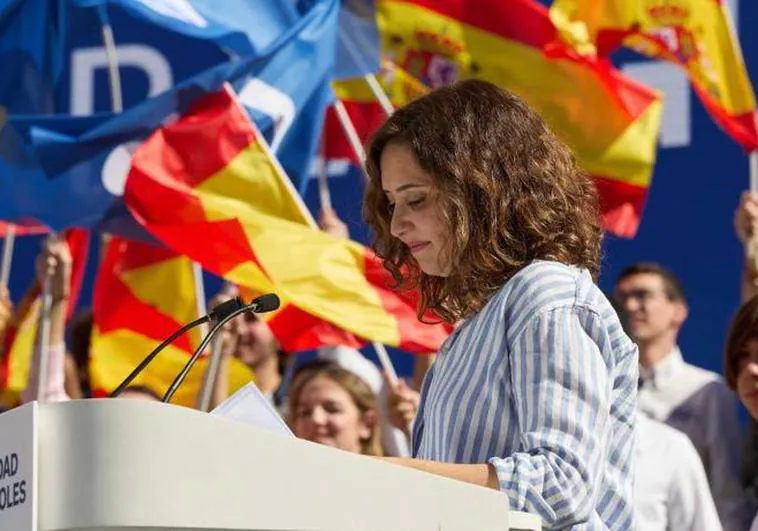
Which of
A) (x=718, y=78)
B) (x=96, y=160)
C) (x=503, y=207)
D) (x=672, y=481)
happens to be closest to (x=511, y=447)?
(x=503, y=207)

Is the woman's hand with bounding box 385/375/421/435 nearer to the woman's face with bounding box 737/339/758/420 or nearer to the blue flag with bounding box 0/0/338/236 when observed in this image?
the blue flag with bounding box 0/0/338/236

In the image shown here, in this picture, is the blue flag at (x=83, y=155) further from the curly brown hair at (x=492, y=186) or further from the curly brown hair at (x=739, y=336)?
the curly brown hair at (x=492, y=186)

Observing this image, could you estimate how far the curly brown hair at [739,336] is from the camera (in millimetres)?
4457

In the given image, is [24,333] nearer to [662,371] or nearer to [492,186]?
[662,371]

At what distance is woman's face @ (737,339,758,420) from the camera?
4446 millimetres

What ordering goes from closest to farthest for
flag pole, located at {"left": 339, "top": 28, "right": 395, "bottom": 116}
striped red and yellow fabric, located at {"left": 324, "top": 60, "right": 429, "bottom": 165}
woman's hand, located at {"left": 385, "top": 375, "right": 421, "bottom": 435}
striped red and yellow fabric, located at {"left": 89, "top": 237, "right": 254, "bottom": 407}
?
1. woman's hand, located at {"left": 385, "top": 375, "right": 421, "bottom": 435}
2. striped red and yellow fabric, located at {"left": 89, "top": 237, "right": 254, "bottom": 407}
3. flag pole, located at {"left": 339, "top": 28, "right": 395, "bottom": 116}
4. striped red and yellow fabric, located at {"left": 324, "top": 60, "right": 429, "bottom": 165}

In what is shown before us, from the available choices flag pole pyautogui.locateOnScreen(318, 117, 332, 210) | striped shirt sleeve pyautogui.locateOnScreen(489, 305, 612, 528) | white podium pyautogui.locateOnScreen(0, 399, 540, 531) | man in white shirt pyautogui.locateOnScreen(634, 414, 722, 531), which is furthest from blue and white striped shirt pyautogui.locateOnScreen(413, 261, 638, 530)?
flag pole pyautogui.locateOnScreen(318, 117, 332, 210)

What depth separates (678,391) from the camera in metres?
5.48

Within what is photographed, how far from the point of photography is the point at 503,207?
2389mm

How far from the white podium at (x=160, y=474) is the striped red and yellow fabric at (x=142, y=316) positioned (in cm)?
443

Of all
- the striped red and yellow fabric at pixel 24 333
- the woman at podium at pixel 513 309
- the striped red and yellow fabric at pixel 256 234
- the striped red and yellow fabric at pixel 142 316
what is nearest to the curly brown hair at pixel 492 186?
the woman at podium at pixel 513 309

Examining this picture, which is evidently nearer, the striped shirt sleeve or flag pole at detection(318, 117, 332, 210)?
the striped shirt sleeve

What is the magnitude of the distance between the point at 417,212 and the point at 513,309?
23cm

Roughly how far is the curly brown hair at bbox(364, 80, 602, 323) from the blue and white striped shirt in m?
0.06
